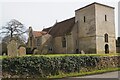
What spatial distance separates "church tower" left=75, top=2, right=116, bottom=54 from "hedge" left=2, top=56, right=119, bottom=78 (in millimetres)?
20477

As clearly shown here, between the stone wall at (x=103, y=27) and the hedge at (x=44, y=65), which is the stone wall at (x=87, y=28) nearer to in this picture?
the stone wall at (x=103, y=27)

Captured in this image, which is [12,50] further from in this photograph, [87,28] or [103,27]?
Result: [103,27]

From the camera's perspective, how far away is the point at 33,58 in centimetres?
1650

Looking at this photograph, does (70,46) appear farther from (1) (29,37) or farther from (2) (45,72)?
(2) (45,72)

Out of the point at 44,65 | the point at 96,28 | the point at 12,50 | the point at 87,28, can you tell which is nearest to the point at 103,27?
the point at 96,28

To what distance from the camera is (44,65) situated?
17.0 m

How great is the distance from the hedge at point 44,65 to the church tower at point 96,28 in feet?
67.2

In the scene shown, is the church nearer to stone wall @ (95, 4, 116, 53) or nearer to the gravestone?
stone wall @ (95, 4, 116, 53)

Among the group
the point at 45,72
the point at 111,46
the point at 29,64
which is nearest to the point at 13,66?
the point at 29,64

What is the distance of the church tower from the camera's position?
133 feet

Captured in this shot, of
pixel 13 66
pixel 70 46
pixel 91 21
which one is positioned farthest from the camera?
pixel 70 46

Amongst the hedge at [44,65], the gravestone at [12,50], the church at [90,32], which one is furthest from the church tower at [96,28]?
the gravestone at [12,50]

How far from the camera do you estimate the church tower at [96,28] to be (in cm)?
4062

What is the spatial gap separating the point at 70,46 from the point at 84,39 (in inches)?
147
